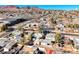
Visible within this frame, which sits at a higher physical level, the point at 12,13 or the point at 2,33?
the point at 12,13

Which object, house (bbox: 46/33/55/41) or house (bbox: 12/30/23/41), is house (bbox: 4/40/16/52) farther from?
house (bbox: 46/33/55/41)

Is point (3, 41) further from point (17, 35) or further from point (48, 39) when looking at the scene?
point (48, 39)

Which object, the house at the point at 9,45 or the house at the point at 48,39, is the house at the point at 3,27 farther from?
the house at the point at 48,39

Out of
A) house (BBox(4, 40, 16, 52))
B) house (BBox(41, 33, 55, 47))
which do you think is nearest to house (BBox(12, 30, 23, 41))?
house (BBox(4, 40, 16, 52))

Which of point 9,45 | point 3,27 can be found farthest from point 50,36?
point 3,27

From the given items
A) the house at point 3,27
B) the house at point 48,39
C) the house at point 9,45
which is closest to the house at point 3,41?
the house at point 9,45

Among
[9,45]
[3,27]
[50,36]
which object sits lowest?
[9,45]

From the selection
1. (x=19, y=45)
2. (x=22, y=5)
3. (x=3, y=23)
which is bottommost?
(x=19, y=45)
